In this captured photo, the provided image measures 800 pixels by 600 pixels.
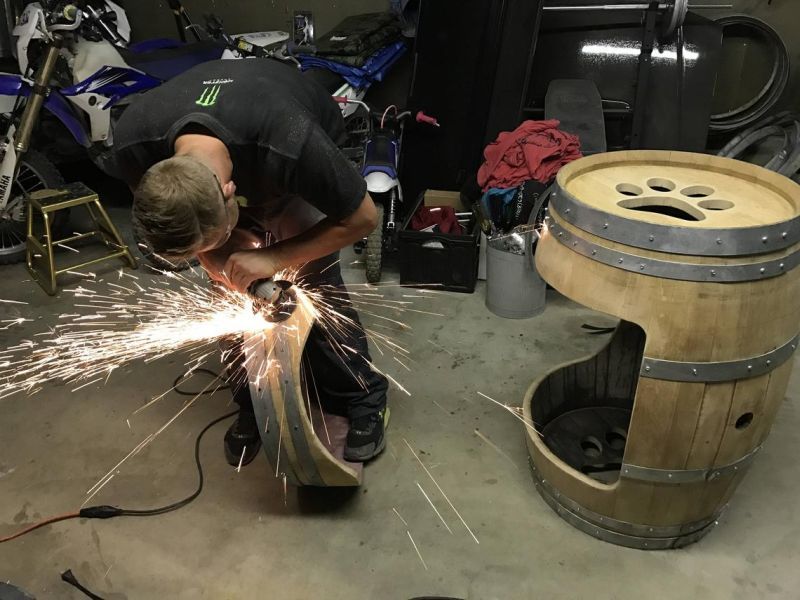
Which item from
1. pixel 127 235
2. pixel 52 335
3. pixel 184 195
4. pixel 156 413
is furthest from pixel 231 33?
pixel 184 195

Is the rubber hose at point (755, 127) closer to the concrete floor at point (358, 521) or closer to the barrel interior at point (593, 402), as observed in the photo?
the concrete floor at point (358, 521)

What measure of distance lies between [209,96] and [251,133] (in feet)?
0.59

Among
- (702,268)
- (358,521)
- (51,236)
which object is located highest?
(702,268)

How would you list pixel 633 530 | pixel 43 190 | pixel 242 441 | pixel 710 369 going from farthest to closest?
pixel 43 190
pixel 242 441
pixel 633 530
pixel 710 369

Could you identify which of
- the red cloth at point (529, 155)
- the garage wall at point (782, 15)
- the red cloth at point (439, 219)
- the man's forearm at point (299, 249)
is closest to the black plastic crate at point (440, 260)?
the red cloth at point (439, 219)

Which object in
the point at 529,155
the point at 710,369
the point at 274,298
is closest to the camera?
the point at 710,369

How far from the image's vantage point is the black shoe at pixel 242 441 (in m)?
2.27

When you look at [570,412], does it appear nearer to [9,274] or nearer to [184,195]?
[184,195]

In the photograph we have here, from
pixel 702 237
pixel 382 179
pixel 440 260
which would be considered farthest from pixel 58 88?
pixel 702 237

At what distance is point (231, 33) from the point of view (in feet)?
16.7

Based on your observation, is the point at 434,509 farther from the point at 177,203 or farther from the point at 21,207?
the point at 21,207

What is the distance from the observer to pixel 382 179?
11.3 ft

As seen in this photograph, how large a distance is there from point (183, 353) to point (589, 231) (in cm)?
221

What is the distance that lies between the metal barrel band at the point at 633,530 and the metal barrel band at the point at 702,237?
94 centimetres
